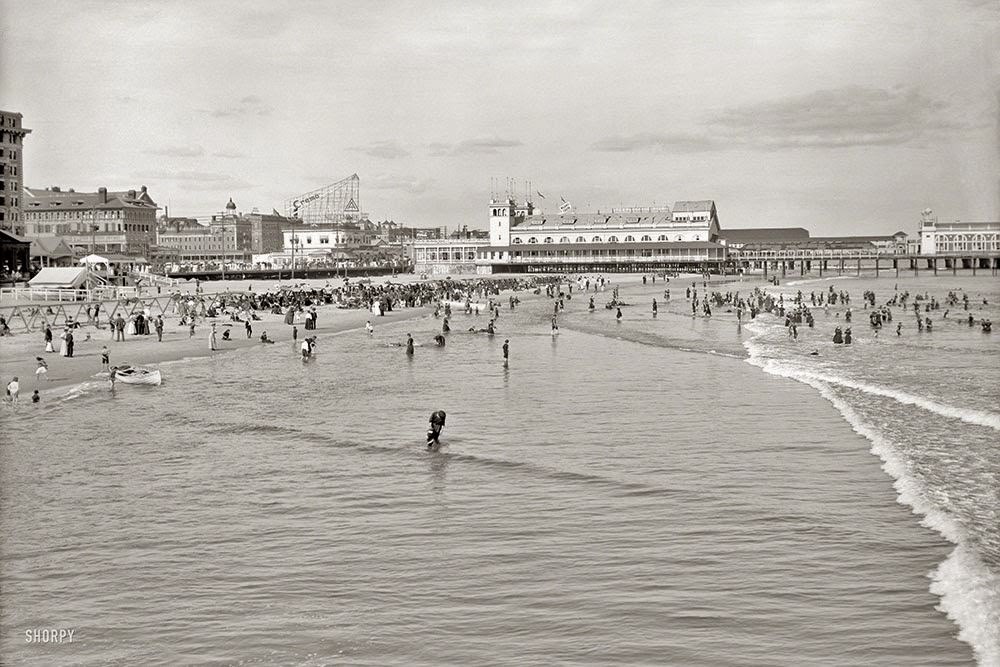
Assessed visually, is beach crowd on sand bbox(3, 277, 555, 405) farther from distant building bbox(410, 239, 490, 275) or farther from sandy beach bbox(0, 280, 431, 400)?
distant building bbox(410, 239, 490, 275)

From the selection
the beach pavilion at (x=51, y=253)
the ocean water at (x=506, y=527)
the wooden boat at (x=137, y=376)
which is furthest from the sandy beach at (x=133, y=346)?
the beach pavilion at (x=51, y=253)

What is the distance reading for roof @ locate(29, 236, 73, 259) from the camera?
93.9 meters

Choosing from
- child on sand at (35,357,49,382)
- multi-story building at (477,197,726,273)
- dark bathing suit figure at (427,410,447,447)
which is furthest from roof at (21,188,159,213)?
dark bathing suit figure at (427,410,447,447)

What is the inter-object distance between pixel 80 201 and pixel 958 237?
160 metres

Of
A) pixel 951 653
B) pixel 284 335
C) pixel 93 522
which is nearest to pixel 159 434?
pixel 93 522

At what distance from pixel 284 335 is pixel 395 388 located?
2088 cm

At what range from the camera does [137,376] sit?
28969 millimetres

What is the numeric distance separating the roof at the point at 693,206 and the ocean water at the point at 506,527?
13746 centimetres

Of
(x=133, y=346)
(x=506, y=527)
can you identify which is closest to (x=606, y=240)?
(x=133, y=346)

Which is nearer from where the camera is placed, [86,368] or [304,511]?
[304,511]

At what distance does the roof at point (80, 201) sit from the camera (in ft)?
439

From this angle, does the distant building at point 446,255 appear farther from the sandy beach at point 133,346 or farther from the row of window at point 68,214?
the sandy beach at point 133,346

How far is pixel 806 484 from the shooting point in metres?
16.1

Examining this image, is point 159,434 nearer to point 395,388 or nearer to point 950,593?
point 395,388
